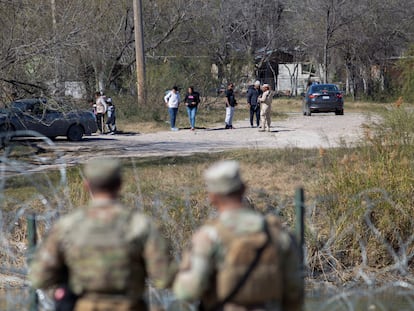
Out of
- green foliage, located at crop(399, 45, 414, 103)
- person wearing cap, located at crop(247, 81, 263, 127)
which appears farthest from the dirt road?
green foliage, located at crop(399, 45, 414, 103)

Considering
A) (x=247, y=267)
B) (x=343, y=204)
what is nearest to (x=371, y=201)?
(x=343, y=204)

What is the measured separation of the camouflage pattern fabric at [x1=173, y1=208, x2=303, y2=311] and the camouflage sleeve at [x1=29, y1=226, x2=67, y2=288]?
64 cm

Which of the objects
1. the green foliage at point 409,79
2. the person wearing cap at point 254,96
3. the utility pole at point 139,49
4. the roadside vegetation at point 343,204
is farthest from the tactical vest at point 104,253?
the utility pole at point 139,49

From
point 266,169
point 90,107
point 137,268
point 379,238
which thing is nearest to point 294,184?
point 266,169

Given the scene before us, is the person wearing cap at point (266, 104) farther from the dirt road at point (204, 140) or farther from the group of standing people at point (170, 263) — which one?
the group of standing people at point (170, 263)

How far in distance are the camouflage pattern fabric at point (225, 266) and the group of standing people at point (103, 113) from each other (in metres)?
20.7

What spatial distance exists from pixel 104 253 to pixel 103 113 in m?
21.1

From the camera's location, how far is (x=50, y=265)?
4086 mm

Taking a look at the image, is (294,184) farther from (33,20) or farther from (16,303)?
(16,303)

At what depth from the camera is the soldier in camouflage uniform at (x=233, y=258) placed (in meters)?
3.83

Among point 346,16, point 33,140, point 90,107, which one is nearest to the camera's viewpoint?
point 33,140

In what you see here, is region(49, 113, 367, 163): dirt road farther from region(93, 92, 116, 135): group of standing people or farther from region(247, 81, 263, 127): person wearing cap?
region(247, 81, 263, 127): person wearing cap

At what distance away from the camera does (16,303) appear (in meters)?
6.45

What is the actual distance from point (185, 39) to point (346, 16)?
16.7m
